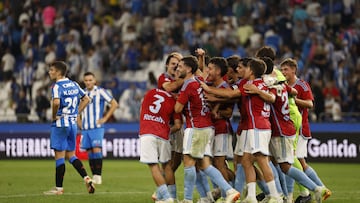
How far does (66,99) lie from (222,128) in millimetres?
3705

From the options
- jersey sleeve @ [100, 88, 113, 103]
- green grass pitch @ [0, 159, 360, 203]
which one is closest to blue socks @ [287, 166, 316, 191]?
green grass pitch @ [0, 159, 360, 203]

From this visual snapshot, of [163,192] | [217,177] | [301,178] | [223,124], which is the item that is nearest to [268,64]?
[223,124]

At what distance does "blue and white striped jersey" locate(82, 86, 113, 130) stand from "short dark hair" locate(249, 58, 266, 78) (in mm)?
6663

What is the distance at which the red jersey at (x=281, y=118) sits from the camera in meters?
13.8

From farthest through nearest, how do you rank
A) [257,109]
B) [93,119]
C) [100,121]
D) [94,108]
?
[94,108] < [93,119] < [100,121] < [257,109]

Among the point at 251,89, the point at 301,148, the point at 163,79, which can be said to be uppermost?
the point at 163,79

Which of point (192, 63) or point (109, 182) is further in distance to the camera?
point (109, 182)

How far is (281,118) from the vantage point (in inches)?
546

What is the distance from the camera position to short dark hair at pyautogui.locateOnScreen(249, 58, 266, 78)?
523 inches

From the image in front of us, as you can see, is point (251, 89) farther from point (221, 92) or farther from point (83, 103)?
point (83, 103)

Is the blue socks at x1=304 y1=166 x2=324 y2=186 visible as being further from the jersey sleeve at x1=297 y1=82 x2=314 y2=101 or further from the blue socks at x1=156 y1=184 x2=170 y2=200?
the blue socks at x1=156 y1=184 x2=170 y2=200

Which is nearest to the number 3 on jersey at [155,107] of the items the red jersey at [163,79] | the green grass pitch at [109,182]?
the red jersey at [163,79]

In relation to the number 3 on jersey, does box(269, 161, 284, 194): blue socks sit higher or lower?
lower

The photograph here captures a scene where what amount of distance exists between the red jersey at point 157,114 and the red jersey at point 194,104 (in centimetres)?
27
